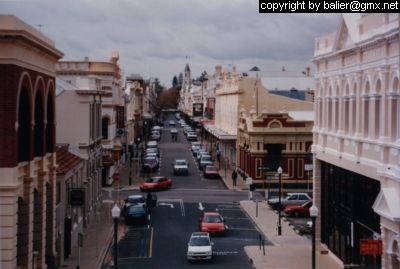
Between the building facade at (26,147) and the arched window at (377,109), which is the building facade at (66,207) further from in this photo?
the arched window at (377,109)

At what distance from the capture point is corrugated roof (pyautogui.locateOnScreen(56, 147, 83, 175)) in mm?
38438

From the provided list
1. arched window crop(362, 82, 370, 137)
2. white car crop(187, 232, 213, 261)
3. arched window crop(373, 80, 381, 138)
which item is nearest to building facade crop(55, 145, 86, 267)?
white car crop(187, 232, 213, 261)

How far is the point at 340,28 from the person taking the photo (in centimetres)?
3434

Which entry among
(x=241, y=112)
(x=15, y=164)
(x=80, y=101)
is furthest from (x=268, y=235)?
(x=241, y=112)

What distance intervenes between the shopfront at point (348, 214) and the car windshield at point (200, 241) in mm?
5717

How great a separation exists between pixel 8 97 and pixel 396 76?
12383mm

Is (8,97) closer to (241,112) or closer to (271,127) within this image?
(271,127)

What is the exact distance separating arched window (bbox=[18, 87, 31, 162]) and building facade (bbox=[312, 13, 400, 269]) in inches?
475

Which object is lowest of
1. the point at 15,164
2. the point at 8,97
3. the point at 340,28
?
the point at 15,164

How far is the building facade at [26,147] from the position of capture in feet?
84.9

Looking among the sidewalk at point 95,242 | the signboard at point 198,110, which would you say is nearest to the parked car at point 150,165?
the sidewalk at point 95,242

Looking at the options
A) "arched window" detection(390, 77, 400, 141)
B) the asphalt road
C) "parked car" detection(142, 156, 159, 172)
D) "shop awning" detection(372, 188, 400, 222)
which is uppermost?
"arched window" detection(390, 77, 400, 141)

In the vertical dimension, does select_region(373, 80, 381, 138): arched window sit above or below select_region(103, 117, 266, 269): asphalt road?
above

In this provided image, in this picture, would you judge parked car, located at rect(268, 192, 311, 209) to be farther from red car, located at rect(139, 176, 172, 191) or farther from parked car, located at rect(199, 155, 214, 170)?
parked car, located at rect(199, 155, 214, 170)
